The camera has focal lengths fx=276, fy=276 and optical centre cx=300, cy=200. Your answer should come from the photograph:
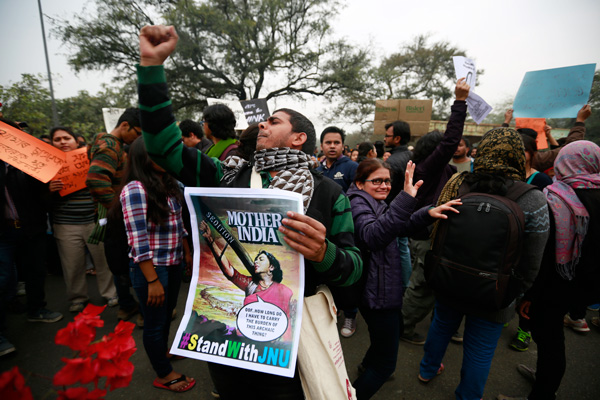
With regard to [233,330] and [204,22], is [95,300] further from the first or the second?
[204,22]

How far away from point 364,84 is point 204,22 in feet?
29.4

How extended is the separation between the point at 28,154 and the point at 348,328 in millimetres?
3490

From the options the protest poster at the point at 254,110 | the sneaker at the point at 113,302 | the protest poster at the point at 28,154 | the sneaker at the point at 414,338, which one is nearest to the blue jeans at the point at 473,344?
the sneaker at the point at 414,338

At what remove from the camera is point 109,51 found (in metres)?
13.9

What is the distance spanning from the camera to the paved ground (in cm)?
226

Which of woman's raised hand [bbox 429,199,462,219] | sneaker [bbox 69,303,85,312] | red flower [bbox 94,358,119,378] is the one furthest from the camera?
sneaker [bbox 69,303,85,312]

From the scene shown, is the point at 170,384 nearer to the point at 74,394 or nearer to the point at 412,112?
the point at 74,394

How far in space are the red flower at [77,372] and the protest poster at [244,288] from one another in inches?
21.6

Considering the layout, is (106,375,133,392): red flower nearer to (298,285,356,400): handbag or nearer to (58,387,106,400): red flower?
(58,387,106,400): red flower

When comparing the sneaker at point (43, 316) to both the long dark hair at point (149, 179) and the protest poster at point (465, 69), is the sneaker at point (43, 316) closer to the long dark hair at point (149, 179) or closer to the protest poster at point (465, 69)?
the long dark hair at point (149, 179)

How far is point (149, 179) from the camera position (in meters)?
1.86

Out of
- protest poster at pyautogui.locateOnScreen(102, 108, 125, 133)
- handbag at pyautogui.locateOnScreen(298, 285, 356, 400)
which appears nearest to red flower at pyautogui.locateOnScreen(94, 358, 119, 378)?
handbag at pyautogui.locateOnScreen(298, 285, 356, 400)

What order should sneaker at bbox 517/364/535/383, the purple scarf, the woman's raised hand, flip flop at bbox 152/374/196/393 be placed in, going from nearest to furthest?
the woman's raised hand → the purple scarf → flip flop at bbox 152/374/196/393 → sneaker at bbox 517/364/535/383

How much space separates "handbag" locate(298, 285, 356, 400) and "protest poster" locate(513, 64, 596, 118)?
12.1 feet
